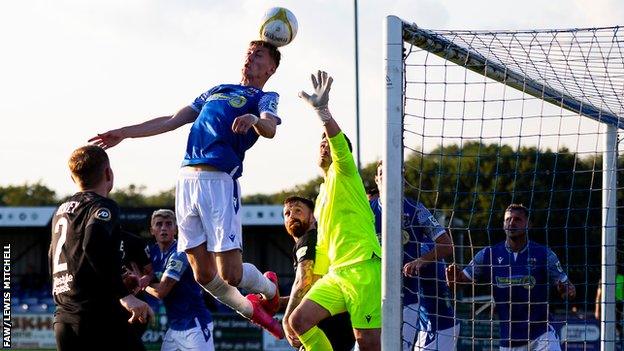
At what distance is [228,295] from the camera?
885cm

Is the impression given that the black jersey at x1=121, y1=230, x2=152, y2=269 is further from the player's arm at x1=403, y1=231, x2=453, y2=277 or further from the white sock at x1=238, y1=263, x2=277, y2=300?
the player's arm at x1=403, y1=231, x2=453, y2=277

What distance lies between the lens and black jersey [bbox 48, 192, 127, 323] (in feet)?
21.6

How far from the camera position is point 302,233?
988 centimetres

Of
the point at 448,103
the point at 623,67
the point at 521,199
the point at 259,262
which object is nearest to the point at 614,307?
the point at 623,67

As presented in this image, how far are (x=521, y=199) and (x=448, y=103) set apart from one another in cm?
2200

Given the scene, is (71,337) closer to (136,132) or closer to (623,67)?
(136,132)

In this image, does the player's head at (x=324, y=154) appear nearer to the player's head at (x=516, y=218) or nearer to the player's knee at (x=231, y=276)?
the player's knee at (x=231, y=276)

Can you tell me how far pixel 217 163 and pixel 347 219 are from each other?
122 centimetres

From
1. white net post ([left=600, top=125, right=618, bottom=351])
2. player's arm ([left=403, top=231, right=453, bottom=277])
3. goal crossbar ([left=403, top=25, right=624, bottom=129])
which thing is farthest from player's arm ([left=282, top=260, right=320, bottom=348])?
white net post ([left=600, top=125, right=618, bottom=351])

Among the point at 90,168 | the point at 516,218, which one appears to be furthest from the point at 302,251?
the point at 90,168

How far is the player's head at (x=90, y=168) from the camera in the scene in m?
6.88

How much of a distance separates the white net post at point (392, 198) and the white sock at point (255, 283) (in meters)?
1.47

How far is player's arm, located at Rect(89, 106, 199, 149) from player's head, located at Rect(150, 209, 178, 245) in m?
2.55

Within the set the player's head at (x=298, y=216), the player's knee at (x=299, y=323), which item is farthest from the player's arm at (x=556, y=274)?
the player's knee at (x=299, y=323)
